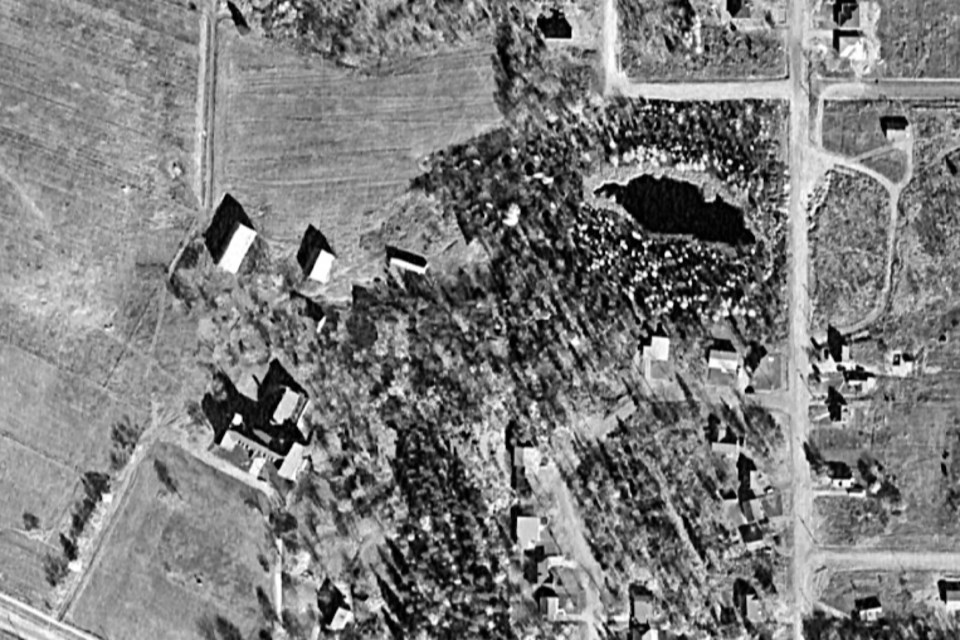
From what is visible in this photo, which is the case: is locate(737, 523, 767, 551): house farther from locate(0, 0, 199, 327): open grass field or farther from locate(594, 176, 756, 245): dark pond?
locate(0, 0, 199, 327): open grass field

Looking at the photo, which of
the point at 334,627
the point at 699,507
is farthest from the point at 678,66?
the point at 334,627

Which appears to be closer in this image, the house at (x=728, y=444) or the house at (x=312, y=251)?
the house at (x=312, y=251)

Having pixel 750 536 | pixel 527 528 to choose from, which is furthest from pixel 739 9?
pixel 527 528

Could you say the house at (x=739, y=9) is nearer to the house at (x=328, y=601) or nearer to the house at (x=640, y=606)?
the house at (x=640, y=606)

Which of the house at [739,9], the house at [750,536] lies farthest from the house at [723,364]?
the house at [739,9]

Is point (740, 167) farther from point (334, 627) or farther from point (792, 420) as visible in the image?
point (334, 627)

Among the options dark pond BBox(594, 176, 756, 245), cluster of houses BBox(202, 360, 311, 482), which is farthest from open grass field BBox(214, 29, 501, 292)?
cluster of houses BBox(202, 360, 311, 482)

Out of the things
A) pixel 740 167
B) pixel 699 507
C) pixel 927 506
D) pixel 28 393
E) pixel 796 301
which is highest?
pixel 740 167
